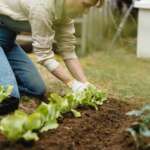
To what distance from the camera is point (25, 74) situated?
134 inches

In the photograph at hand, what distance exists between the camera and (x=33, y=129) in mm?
2176

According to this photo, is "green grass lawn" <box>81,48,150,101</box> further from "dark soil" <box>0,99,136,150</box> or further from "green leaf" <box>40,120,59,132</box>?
"green leaf" <box>40,120,59,132</box>

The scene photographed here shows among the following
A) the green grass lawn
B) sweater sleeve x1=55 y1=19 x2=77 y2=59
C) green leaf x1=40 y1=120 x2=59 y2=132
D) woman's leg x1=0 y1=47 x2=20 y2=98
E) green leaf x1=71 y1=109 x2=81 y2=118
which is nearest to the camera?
green leaf x1=40 y1=120 x2=59 y2=132

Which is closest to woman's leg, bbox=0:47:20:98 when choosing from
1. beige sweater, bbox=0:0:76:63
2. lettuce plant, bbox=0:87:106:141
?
beige sweater, bbox=0:0:76:63

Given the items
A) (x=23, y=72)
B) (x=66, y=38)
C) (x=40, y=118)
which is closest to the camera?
(x=40, y=118)

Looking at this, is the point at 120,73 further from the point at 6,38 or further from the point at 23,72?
the point at 6,38

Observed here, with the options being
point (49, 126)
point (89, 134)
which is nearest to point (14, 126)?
point (49, 126)

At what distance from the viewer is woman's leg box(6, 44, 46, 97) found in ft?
11.2

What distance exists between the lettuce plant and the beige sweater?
0.35 meters

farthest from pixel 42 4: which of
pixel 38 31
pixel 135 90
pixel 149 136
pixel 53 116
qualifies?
pixel 135 90

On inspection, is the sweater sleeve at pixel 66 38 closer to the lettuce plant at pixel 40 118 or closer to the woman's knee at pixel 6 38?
the woman's knee at pixel 6 38

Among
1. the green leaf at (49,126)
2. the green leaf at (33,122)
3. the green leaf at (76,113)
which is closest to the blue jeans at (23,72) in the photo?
the green leaf at (76,113)

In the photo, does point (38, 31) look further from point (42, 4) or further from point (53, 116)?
point (53, 116)

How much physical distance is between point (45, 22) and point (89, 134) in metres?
0.68
